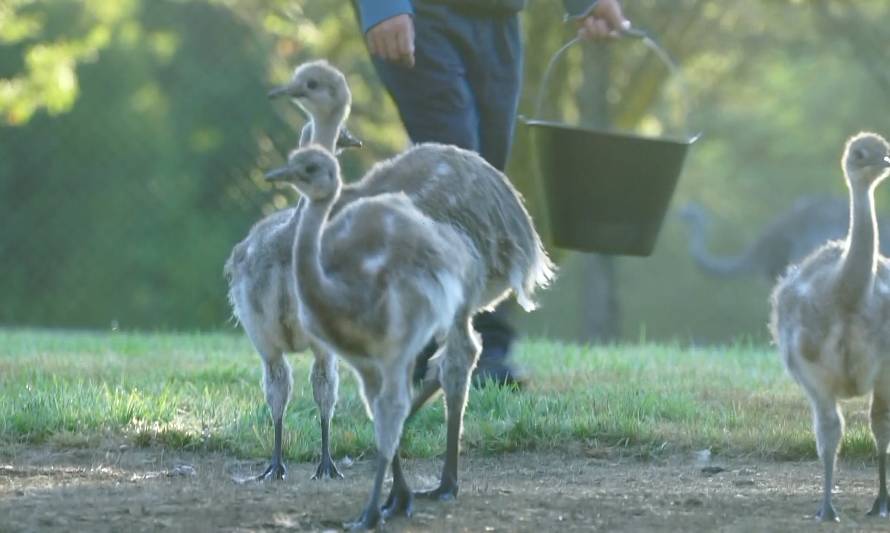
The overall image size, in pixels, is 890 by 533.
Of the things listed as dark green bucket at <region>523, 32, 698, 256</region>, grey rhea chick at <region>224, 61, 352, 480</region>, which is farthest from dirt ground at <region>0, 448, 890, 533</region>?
dark green bucket at <region>523, 32, 698, 256</region>

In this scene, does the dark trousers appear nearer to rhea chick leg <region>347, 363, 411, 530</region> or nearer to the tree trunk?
rhea chick leg <region>347, 363, 411, 530</region>

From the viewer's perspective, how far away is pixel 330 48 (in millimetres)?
21688

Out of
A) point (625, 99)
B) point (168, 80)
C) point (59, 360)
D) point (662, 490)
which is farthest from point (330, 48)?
point (662, 490)

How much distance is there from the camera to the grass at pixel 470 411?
7.38 m

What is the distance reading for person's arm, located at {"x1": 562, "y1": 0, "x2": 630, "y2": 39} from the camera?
802 cm

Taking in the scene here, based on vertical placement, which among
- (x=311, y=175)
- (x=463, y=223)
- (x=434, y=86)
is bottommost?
(x=463, y=223)

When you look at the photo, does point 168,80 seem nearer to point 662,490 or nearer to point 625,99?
point 625,99

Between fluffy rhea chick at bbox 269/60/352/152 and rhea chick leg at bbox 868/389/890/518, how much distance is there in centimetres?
224

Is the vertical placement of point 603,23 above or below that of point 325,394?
above

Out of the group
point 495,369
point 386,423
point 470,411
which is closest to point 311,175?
point 386,423

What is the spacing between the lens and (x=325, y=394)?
6.70m

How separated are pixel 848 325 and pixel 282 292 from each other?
2.02m

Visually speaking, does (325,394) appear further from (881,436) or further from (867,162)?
(867,162)

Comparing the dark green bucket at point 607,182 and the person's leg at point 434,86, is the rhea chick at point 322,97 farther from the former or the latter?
the dark green bucket at point 607,182
